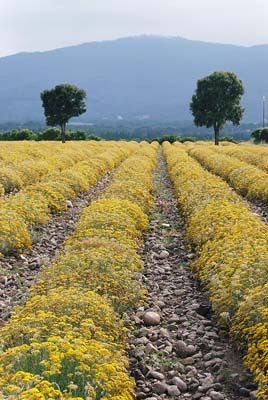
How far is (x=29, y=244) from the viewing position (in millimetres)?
13148

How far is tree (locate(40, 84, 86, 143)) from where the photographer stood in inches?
2968

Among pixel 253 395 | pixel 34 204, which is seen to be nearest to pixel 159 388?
pixel 253 395

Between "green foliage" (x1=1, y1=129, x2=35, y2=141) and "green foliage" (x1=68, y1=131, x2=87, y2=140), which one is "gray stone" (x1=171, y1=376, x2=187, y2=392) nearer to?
"green foliage" (x1=1, y1=129, x2=35, y2=141)

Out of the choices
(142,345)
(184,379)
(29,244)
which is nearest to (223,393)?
(184,379)

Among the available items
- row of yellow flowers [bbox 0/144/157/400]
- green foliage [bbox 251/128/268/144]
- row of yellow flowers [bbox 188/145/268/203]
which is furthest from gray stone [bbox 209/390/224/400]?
green foliage [bbox 251/128/268/144]

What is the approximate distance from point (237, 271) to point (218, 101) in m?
73.1

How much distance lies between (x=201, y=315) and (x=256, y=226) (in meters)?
3.48

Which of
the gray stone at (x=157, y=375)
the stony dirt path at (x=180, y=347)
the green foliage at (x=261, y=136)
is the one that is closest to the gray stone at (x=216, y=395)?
the stony dirt path at (x=180, y=347)

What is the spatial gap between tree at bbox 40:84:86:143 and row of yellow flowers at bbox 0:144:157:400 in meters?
64.6

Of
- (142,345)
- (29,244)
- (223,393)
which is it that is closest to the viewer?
(223,393)

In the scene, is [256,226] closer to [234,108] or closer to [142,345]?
[142,345]

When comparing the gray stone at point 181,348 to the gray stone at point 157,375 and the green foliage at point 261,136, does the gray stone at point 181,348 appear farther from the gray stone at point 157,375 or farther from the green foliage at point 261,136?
the green foliage at point 261,136

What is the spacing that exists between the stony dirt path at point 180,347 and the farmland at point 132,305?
17 millimetres

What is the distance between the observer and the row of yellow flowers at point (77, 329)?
536 centimetres
